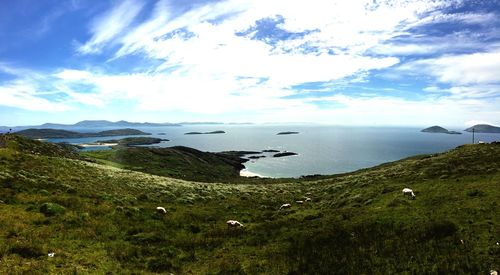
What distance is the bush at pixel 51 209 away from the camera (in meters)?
21.3

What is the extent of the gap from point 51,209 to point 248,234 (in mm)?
14626

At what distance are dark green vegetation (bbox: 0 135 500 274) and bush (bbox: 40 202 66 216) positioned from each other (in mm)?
63

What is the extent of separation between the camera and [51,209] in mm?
21531

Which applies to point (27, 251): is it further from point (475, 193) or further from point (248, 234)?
point (475, 193)

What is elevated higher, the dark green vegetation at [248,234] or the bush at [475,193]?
the bush at [475,193]

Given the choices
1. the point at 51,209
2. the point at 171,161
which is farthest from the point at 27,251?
the point at 171,161

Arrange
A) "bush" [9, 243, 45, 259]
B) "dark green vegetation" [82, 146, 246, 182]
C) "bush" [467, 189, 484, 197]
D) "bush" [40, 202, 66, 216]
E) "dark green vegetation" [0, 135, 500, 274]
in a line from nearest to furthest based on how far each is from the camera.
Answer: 1. "bush" [9, 243, 45, 259]
2. "dark green vegetation" [0, 135, 500, 274]
3. "bush" [40, 202, 66, 216]
4. "bush" [467, 189, 484, 197]
5. "dark green vegetation" [82, 146, 246, 182]

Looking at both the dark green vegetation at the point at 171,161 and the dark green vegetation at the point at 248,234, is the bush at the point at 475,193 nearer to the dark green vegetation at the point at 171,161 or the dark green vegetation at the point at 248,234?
the dark green vegetation at the point at 248,234

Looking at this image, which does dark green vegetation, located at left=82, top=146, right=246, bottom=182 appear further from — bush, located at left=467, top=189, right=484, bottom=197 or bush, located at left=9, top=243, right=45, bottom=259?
bush, located at left=9, top=243, right=45, bottom=259

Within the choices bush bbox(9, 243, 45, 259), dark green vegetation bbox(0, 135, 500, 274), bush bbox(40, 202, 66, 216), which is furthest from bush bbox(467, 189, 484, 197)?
bush bbox(40, 202, 66, 216)

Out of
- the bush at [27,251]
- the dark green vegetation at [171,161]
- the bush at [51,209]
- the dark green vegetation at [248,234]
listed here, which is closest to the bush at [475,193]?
the dark green vegetation at [248,234]

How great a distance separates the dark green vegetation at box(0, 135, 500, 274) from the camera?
14.2 metres

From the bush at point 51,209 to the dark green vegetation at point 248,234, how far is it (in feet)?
0.21

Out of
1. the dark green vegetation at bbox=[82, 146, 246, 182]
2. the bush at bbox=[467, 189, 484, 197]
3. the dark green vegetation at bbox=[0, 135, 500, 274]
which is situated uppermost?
the bush at bbox=[467, 189, 484, 197]
